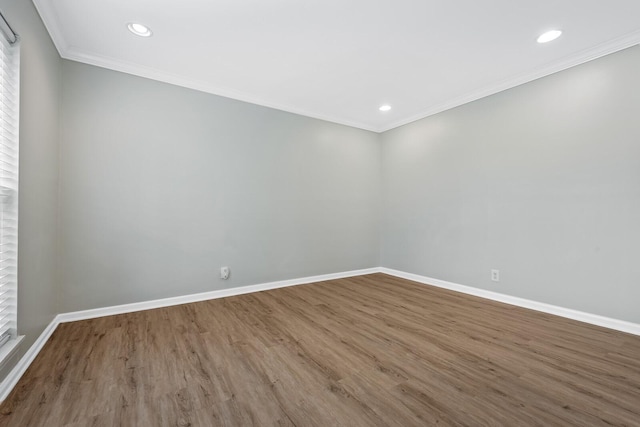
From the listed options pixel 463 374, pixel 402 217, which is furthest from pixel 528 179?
pixel 463 374

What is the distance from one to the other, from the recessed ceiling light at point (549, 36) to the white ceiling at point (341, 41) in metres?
0.05

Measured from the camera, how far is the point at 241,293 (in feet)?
11.3

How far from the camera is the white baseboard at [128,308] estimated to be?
1.64 meters

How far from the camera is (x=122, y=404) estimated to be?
146 centimetres

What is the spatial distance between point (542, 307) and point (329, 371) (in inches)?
98.7

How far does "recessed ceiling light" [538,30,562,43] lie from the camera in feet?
7.63

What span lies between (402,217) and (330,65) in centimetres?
257

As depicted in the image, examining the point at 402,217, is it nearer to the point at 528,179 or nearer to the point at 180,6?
the point at 528,179

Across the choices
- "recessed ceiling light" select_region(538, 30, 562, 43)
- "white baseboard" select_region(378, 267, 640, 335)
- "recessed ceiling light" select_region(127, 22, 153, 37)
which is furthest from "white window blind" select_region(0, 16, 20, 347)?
"white baseboard" select_region(378, 267, 640, 335)

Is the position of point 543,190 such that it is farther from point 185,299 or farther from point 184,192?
point 185,299

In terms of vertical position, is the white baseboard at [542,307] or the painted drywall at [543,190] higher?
the painted drywall at [543,190]

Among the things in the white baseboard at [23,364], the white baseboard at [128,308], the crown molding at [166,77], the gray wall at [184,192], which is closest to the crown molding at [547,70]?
the gray wall at [184,192]

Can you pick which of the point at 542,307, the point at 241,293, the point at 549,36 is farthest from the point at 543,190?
the point at 241,293

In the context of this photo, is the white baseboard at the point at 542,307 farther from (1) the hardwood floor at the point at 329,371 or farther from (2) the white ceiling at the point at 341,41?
(2) the white ceiling at the point at 341,41
